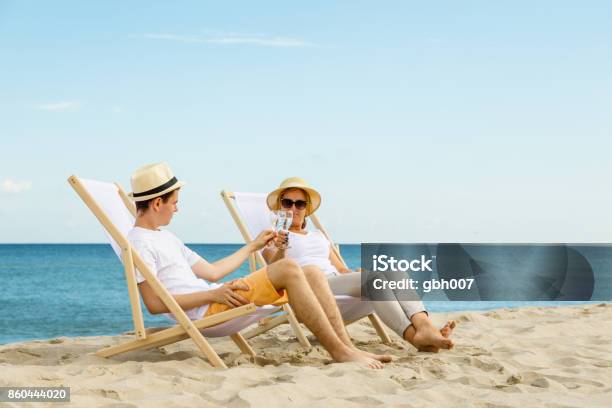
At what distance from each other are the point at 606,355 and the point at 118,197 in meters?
2.95

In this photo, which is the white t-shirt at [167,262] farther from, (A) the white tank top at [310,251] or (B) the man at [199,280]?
(A) the white tank top at [310,251]

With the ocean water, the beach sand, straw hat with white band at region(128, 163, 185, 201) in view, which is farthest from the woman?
the ocean water

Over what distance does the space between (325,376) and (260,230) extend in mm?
1909

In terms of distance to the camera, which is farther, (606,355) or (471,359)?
(606,355)

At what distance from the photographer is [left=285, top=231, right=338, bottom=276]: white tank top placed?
4809 mm

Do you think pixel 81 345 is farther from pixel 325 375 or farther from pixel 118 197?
pixel 325 375

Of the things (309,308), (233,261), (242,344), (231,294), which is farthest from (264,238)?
(242,344)

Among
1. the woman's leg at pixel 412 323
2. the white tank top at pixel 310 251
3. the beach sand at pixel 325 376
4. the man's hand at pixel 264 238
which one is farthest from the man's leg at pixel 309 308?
the white tank top at pixel 310 251

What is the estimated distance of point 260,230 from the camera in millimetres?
5133

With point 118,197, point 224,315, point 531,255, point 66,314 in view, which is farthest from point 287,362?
point 531,255

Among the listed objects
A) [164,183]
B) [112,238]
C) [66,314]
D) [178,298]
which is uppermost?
[164,183]

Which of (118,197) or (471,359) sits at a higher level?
(118,197)

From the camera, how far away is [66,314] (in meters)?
13.8

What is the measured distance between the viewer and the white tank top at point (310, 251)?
481cm
